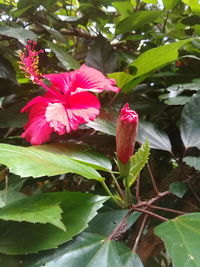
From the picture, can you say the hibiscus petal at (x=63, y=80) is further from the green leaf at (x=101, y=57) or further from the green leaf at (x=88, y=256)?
the green leaf at (x=88, y=256)

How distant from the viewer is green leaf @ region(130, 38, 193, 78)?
60 centimetres

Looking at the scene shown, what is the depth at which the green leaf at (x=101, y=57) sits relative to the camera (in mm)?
771

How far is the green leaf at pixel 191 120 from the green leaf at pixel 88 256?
0.26 m

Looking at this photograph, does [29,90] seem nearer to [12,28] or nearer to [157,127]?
[12,28]

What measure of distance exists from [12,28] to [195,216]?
0.54m

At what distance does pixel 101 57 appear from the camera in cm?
78

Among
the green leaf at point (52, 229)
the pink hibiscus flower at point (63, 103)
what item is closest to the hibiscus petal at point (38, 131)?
the pink hibiscus flower at point (63, 103)

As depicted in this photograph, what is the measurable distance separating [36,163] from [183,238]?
223mm

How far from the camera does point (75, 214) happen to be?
468 millimetres

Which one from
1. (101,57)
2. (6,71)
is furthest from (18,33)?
(101,57)

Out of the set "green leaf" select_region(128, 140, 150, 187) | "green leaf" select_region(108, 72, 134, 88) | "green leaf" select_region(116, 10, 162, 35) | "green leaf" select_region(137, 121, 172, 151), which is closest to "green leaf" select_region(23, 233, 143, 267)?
"green leaf" select_region(128, 140, 150, 187)

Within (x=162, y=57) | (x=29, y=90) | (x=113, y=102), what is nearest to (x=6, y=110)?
(x=29, y=90)

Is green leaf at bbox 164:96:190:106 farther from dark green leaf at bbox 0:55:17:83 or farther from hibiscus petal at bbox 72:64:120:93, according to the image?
dark green leaf at bbox 0:55:17:83

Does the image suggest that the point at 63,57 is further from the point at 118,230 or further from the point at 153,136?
the point at 118,230
